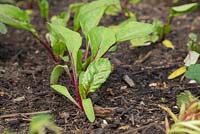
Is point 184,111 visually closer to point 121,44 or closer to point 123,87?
point 123,87

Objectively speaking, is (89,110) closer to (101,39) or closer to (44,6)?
(101,39)

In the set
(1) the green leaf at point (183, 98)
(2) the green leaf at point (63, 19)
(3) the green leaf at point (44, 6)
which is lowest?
(1) the green leaf at point (183, 98)

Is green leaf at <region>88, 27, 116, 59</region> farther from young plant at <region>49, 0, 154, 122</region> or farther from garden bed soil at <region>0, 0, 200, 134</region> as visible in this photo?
garden bed soil at <region>0, 0, 200, 134</region>

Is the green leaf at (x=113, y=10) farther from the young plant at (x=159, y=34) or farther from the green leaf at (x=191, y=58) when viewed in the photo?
the green leaf at (x=191, y=58)

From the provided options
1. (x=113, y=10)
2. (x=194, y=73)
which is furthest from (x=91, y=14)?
(x=113, y=10)

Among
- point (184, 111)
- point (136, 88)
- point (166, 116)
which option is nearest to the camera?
point (184, 111)

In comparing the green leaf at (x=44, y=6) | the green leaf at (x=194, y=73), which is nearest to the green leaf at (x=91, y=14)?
the green leaf at (x=44, y=6)


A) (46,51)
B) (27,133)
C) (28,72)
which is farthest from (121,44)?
(27,133)

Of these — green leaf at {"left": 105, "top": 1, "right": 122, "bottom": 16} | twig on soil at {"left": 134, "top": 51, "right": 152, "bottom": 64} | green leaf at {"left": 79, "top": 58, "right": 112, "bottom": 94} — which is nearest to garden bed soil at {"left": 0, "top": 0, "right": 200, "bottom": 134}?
twig on soil at {"left": 134, "top": 51, "right": 152, "bottom": 64}
